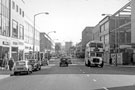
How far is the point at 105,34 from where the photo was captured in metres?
86.4

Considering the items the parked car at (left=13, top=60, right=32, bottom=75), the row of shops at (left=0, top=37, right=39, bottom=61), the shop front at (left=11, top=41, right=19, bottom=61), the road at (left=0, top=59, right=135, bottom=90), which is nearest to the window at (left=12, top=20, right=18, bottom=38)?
the row of shops at (left=0, top=37, right=39, bottom=61)

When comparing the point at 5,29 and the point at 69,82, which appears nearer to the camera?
the point at 69,82

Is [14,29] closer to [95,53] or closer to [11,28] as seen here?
[11,28]

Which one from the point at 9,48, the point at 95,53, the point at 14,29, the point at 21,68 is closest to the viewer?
the point at 21,68

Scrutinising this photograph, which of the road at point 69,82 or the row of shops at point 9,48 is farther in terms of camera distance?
the row of shops at point 9,48

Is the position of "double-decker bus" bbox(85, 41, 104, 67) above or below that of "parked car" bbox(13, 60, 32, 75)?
above

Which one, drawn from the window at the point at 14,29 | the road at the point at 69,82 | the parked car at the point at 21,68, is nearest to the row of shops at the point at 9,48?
the window at the point at 14,29

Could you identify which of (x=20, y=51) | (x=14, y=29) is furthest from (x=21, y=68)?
(x=20, y=51)

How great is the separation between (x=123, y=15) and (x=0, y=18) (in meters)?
44.4

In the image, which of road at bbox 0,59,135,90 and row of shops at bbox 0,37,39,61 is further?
row of shops at bbox 0,37,39,61

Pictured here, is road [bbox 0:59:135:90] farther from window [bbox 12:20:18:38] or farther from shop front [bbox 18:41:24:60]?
shop front [bbox 18:41:24:60]

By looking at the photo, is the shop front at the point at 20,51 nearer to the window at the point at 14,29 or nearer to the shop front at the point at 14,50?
the shop front at the point at 14,50

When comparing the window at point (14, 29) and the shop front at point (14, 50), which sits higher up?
the window at point (14, 29)

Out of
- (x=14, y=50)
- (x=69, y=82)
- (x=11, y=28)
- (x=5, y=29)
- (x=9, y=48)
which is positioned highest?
(x=11, y=28)
